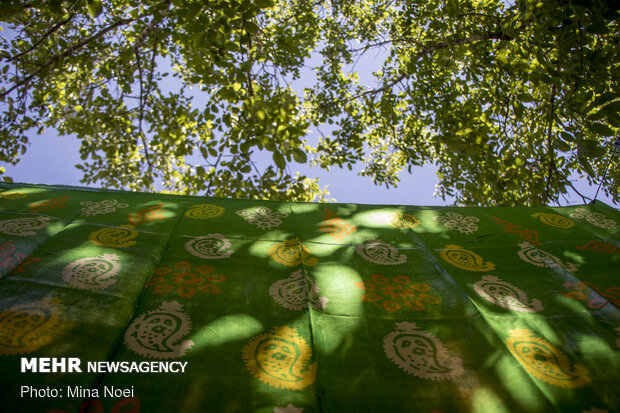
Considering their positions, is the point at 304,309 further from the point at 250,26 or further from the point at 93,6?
the point at 93,6

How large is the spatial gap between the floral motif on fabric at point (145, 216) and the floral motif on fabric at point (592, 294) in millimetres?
2298

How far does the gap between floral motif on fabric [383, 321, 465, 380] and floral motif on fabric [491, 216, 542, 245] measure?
1.24 meters

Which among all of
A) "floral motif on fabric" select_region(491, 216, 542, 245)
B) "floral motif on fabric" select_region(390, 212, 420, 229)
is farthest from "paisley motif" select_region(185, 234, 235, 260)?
"floral motif on fabric" select_region(491, 216, 542, 245)

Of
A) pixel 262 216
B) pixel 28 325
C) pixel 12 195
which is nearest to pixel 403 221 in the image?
pixel 262 216

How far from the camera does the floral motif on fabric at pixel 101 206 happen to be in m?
2.09

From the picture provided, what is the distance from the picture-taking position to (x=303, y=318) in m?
1.38

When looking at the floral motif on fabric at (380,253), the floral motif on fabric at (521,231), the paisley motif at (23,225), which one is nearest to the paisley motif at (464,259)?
the floral motif on fabric at (380,253)

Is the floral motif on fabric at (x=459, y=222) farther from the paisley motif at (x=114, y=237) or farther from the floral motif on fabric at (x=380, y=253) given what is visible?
the paisley motif at (x=114, y=237)

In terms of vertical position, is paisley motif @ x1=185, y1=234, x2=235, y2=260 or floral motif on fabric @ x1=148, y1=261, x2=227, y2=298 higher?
paisley motif @ x1=185, y1=234, x2=235, y2=260

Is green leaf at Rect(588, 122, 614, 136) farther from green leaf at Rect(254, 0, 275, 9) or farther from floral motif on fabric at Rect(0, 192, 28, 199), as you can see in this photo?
floral motif on fabric at Rect(0, 192, 28, 199)

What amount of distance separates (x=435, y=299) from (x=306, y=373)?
2.38 feet

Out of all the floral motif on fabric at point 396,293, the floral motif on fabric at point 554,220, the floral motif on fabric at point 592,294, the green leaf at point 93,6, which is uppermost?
the green leaf at point 93,6

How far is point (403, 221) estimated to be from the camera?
91.7 inches

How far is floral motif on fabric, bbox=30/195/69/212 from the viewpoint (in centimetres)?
203
